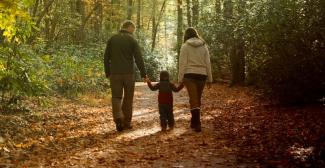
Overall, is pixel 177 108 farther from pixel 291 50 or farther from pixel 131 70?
pixel 131 70

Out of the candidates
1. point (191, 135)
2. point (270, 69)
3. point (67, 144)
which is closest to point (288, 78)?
point (270, 69)

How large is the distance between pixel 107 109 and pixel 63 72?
9.30 feet

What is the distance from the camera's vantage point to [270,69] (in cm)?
1262

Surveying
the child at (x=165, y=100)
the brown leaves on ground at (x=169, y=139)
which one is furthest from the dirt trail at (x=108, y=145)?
the child at (x=165, y=100)

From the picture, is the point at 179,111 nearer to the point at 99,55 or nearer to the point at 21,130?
the point at 21,130

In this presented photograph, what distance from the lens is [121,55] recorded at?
10.4m

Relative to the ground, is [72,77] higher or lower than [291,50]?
lower

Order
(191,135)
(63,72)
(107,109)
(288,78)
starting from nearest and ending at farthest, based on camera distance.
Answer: (191,135)
(288,78)
(107,109)
(63,72)

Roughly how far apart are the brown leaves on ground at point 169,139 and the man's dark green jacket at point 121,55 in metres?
1.37

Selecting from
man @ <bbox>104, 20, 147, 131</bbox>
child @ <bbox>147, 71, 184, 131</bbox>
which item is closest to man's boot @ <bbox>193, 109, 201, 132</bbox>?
child @ <bbox>147, 71, 184, 131</bbox>

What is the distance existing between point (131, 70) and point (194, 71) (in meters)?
1.41

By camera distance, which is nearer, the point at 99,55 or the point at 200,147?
the point at 200,147

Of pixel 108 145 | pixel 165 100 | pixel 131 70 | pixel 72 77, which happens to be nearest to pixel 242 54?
pixel 72 77

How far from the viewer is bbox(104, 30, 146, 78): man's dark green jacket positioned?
1039cm
